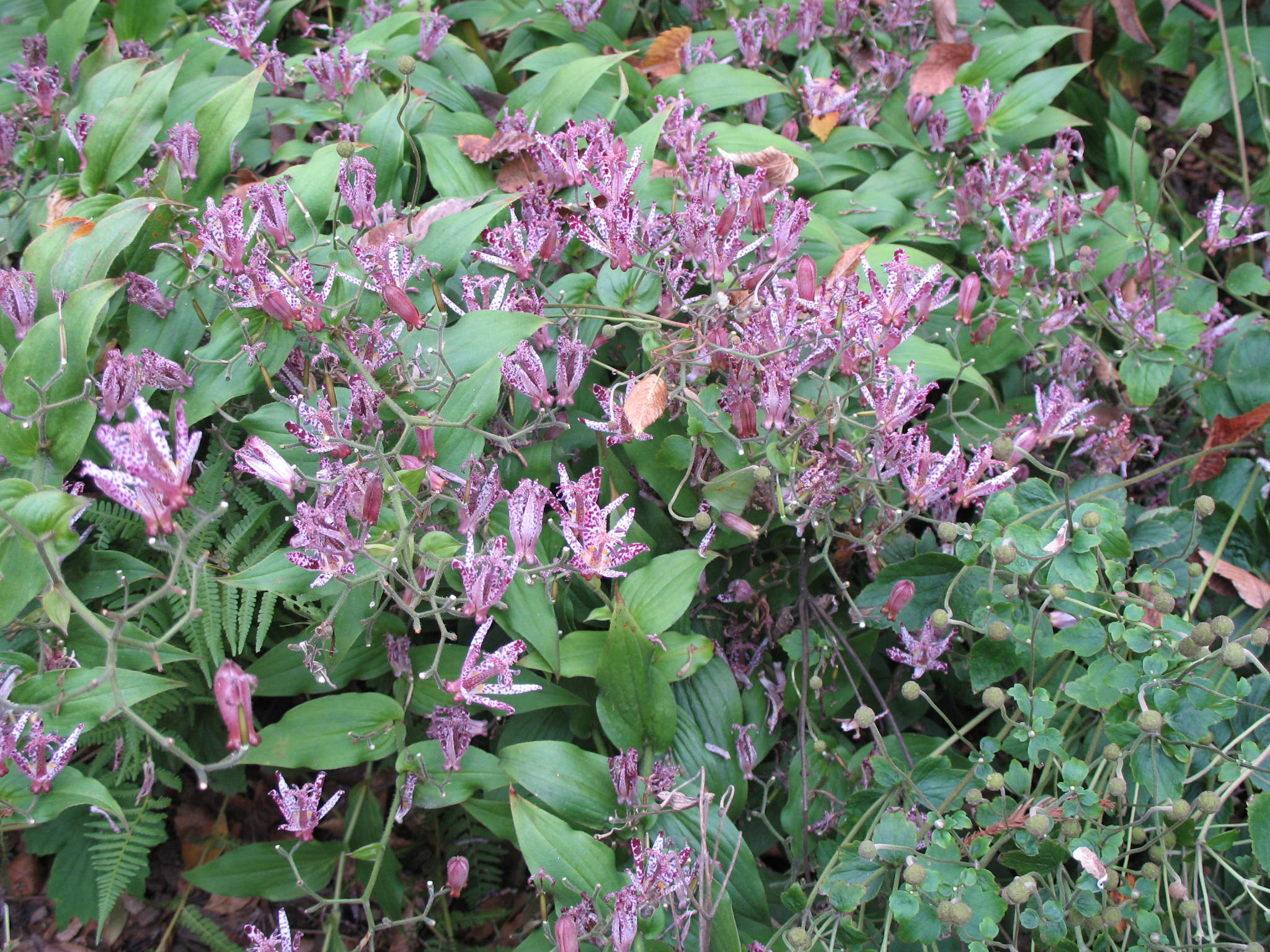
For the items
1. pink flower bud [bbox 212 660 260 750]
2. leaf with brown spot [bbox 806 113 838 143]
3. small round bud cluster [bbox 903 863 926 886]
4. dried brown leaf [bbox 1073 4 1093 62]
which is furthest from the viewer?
dried brown leaf [bbox 1073 4 1093 62]

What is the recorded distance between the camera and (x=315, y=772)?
1.54 meters

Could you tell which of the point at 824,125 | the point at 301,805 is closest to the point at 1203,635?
the point at 301,805

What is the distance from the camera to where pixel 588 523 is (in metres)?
1.16

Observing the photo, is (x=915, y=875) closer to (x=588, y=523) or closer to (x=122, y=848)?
(x=588, y=523)

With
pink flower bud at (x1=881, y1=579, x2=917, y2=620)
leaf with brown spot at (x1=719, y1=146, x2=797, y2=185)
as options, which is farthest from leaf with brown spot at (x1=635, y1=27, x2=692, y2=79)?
pink flower bud at (x1=881, y1=579, x2=917, y2=620)

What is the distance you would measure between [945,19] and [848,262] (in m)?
0.83

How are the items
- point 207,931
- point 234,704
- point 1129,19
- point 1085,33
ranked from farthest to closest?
point 1085,33, point 1129,19, point 207,931, point 234,704

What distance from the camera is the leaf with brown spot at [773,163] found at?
1.52 m

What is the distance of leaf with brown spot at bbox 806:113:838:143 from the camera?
1850 millimetres

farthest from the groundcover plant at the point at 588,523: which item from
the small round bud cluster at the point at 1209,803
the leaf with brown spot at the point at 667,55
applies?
the leaf with brown spot at the point at 667,55

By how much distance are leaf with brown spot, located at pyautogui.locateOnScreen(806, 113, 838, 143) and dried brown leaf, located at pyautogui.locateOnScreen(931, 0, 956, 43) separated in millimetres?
350

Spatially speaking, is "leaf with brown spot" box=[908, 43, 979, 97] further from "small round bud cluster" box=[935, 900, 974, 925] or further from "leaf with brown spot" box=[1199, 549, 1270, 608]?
"small round bud cluster" box=[935, 900, 974, 925]

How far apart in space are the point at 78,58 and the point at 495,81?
0.77 metres

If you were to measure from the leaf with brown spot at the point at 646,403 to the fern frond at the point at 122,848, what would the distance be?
85cm
